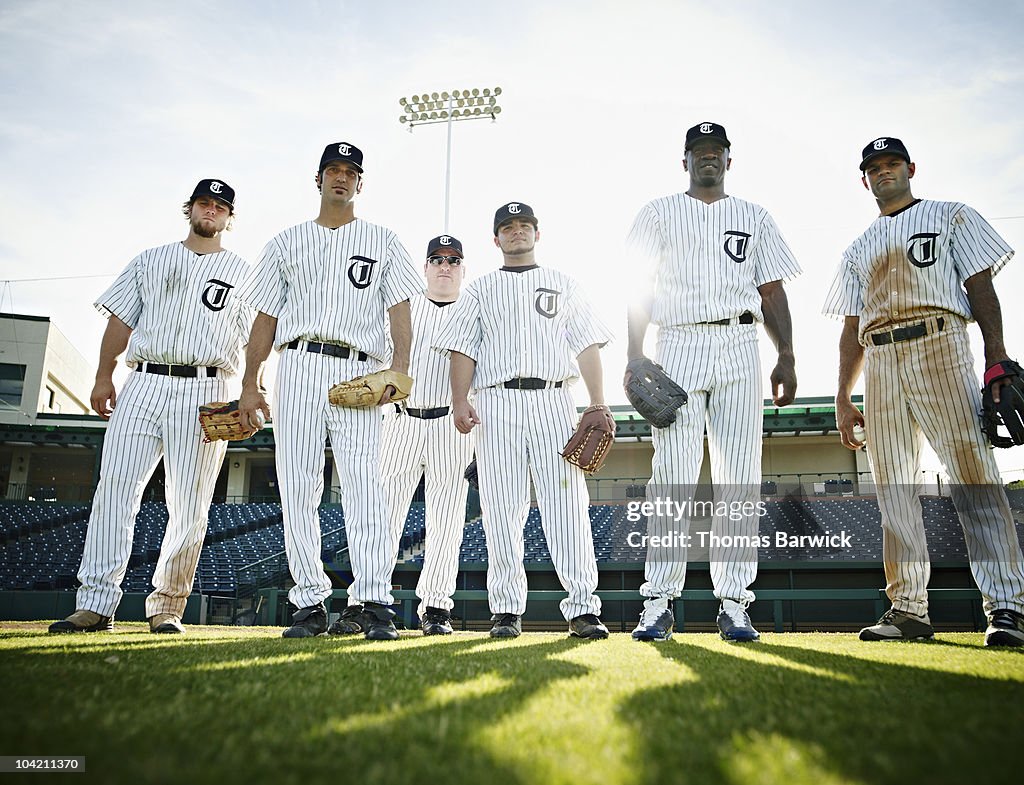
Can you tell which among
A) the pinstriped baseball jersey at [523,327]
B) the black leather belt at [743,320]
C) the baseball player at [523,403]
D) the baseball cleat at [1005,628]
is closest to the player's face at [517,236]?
the baseball player at [523,403]

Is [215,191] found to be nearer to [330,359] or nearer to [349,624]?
[330,359]

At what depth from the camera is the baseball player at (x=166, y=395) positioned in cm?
410

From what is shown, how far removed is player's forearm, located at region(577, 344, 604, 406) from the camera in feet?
14.2

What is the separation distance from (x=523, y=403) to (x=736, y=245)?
4.73 ft

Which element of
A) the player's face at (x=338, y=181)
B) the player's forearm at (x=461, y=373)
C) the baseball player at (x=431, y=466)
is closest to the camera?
the player's face at (x=338, y=181)

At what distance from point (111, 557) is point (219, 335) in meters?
1.39

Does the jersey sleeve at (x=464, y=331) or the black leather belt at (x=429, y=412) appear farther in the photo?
the black leather belt at (x=429, y=412)

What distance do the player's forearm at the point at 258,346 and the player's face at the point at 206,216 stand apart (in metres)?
0.98

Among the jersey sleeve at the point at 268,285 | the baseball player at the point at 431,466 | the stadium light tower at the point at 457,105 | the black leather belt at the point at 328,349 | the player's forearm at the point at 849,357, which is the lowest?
the baseball player at the point at 431,466

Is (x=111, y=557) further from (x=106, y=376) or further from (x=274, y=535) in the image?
(x=274, y=535)

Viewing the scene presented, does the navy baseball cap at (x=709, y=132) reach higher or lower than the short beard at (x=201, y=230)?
higher

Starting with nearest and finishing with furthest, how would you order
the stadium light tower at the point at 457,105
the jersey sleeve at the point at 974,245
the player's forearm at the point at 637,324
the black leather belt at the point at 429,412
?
the jersey sleeve at the point at 974,245, the player's forearm at the point at 637,324, the black leather belt at the point at 429,412, the stadium light tower at the point at 457,105

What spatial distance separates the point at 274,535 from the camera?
18.8 m

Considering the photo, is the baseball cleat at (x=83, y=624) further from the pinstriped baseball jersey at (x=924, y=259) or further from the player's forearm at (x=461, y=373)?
the pinstriped baseball jersey at (x=924, y=259)
